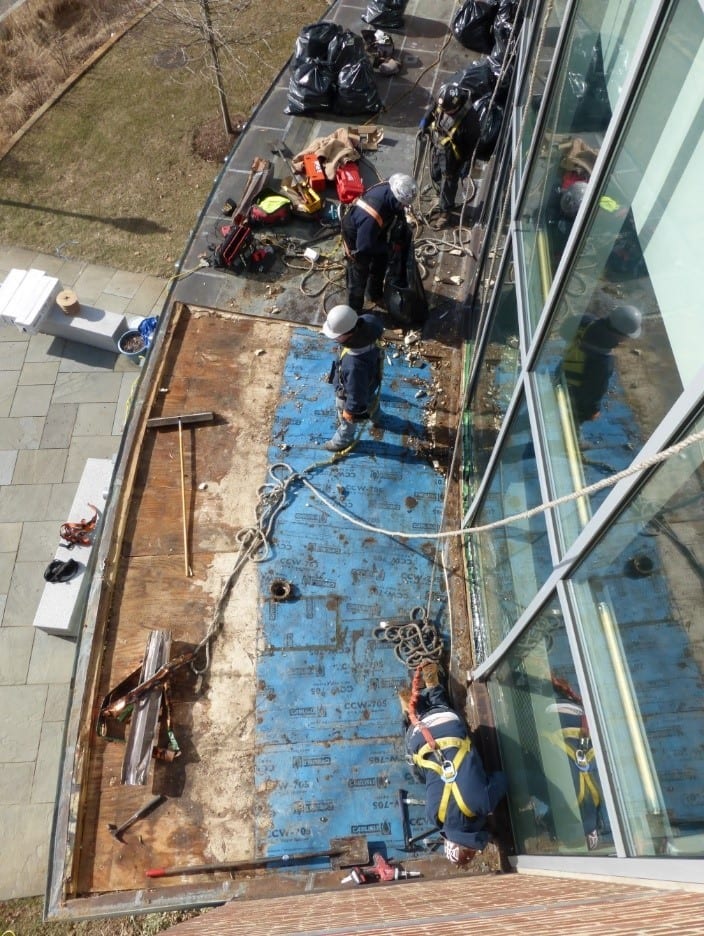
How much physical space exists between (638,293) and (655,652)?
1727mm

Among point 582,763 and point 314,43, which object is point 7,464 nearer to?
point 314,43

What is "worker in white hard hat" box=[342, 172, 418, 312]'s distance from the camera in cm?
597

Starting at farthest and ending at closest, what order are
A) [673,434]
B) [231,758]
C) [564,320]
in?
[231,758] → [564,320] → [673,434]

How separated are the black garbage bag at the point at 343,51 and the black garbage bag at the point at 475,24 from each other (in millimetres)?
1982

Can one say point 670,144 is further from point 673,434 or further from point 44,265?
point 44,265

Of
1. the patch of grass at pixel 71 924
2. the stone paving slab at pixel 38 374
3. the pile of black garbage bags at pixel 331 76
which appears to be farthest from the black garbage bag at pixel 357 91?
the patch of grass at pixel 71 924

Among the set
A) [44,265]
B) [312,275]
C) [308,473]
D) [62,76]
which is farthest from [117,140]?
[308,473]

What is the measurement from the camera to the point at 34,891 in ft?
19.0

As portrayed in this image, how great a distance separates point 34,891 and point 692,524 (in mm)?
6929

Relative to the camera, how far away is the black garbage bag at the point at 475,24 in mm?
9422

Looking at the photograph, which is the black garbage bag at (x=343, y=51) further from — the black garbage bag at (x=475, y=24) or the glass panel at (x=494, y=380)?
the glass panel at (x=494, y=380)

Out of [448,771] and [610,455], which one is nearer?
[610,455]

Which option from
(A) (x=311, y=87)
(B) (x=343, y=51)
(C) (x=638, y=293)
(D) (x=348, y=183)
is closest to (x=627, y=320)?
(C) (x=638, y=293)

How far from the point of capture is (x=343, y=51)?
8.79 metres
